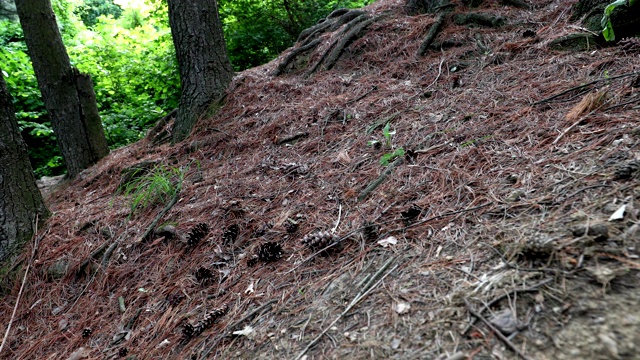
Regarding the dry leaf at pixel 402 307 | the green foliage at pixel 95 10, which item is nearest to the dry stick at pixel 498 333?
the dry leaf at pixel 402 307

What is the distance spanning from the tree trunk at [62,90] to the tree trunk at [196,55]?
1739mm

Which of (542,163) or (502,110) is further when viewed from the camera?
(502,110)

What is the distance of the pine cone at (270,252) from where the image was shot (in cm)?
234

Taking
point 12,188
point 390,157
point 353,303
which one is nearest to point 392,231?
point 353,303

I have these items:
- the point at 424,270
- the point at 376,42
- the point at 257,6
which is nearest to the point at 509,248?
the point at 424,270

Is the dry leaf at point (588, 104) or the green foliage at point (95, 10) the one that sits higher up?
the green foliage at point (95, 10)

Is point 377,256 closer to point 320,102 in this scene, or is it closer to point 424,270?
point 424,270

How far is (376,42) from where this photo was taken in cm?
504

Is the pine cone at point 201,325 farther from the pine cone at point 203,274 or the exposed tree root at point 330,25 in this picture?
the exposed tree root at point 330,25

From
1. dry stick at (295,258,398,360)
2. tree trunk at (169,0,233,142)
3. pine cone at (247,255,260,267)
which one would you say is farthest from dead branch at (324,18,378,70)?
dry stick at (295,258,398,360)

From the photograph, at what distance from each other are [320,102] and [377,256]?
103 inches

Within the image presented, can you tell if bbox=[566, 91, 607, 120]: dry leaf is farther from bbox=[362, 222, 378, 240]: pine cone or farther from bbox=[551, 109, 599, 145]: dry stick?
bbox=[362, 222, 378, 240]: pine cone

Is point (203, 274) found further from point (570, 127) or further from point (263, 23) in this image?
point (263, 23)

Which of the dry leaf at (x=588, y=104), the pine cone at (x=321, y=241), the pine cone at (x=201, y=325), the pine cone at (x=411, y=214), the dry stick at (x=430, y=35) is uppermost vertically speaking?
the dry stick at (x=430, y=35)
